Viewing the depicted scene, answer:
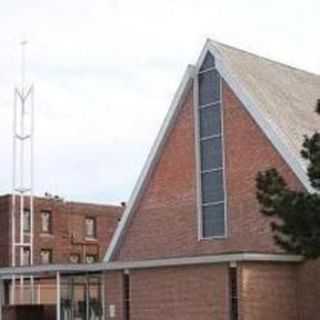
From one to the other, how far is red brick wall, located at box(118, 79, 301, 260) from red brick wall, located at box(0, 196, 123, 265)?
79.8ft

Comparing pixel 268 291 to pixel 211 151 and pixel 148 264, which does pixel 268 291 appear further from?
pixel 211 151

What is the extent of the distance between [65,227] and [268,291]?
1490 inches

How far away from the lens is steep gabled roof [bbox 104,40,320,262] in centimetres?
3481

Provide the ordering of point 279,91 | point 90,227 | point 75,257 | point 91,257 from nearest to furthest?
point 279,91 < point 75,257 < point 91,257 < point 90,227

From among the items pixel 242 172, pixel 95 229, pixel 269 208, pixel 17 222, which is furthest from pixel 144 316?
pixel 95 229

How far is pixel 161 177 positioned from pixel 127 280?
18.7ft

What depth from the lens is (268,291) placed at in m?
31.8

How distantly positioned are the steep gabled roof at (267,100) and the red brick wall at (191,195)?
14.5 inches

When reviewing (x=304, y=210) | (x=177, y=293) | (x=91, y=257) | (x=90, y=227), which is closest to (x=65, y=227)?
(x=90, y=227)

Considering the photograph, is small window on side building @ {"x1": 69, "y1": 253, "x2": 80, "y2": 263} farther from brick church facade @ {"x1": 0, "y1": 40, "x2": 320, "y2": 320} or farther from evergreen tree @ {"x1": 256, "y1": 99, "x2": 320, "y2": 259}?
evergreen tree @ {"x1": 256, "y1": 99, "x2": 320, "y2": 259}

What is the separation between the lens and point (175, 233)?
38219 millimetres

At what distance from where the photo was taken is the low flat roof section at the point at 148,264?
3103 centimetres

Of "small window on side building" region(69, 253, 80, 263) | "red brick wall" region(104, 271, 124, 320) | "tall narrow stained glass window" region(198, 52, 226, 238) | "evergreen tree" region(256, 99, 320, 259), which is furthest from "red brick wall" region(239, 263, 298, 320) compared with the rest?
"small window on side building" region(69, 253, 80, 263)

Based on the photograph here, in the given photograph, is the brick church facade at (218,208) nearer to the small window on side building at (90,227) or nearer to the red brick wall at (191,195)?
the red brick wall at (191,195)
